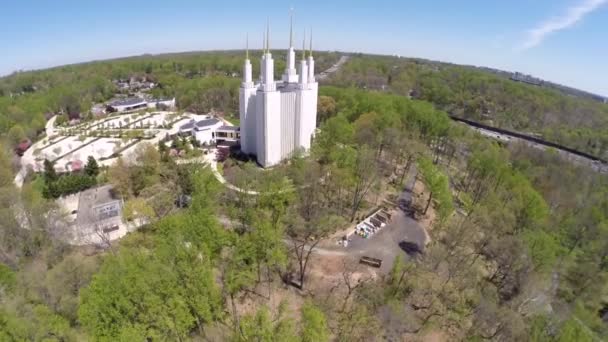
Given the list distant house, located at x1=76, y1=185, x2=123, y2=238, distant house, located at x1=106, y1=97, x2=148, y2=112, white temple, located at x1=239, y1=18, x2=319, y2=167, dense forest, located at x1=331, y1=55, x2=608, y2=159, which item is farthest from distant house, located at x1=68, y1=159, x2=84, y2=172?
dense forest, located at x1=331, y1=55, x2=608, y2=159

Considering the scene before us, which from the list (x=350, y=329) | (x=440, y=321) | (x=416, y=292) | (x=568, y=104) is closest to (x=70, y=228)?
(x=350, y=329)

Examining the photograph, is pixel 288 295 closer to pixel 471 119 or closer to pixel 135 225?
pixel 135 225

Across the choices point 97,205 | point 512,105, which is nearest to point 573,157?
point 512,105

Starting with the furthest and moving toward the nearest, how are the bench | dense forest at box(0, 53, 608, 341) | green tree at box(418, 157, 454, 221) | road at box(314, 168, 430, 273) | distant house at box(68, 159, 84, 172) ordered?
distant house at box(68, 159, 84, 172) → green tree at box(418, 157, 454, 221) → road at box(314, 168, 430, 273) → the bench → dense forest at box(0, 53, 608, 341)

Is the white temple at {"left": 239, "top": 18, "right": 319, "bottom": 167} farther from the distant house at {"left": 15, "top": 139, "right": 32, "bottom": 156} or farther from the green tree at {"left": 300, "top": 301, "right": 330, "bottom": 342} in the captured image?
the distant house at {"left": 15, "top": 139, "right": 32, "bottom": 156}

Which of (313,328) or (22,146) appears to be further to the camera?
(22,146)

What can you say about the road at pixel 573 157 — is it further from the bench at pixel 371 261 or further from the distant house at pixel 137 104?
the distant house at pixel 137 104

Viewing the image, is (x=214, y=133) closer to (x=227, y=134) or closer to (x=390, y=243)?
(x=227, y=134)
